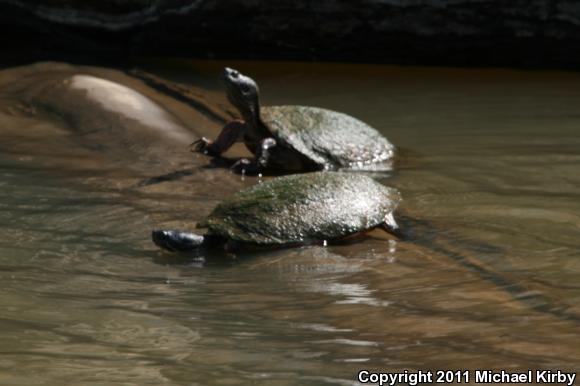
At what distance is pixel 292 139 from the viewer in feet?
19.4

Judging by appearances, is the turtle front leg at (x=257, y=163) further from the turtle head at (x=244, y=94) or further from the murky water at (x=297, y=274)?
the turtle head at (x=244, y=94)

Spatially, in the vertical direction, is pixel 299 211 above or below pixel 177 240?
above

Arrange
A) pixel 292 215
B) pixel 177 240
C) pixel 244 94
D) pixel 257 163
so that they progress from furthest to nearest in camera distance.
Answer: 1. pixel 244 94
2. pixel 257 163
3. pixel 292 215
4. pixel 177 240

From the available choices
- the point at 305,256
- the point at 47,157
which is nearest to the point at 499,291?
the point at 305,256

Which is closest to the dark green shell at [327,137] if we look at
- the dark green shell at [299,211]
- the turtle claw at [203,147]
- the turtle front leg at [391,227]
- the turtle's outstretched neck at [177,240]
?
the turtle claw at [203,147]

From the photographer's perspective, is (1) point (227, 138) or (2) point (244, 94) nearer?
(2) point (244, 94)

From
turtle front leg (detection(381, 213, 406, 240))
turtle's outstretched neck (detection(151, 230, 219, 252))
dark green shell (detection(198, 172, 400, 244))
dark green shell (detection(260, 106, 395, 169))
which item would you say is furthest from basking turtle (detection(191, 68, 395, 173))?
turtle's outstretched neck (detection(151, 230, 219, 252))

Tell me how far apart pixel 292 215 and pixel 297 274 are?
1.37ft

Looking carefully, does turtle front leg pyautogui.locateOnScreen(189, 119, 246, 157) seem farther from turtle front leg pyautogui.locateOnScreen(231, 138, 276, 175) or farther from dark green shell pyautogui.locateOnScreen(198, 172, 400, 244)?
dark green shell pyautogui.locateOnScreen(198, 172, 400, 244)

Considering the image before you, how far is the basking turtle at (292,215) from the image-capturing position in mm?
4324

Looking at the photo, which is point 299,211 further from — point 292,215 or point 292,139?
point 292,139

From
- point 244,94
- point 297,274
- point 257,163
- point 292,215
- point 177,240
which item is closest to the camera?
point 297,274

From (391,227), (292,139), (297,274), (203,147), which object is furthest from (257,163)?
(297,274)

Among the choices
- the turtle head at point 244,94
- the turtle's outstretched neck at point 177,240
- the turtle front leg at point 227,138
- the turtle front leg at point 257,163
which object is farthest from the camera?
the turtle front leg at point 227,138
